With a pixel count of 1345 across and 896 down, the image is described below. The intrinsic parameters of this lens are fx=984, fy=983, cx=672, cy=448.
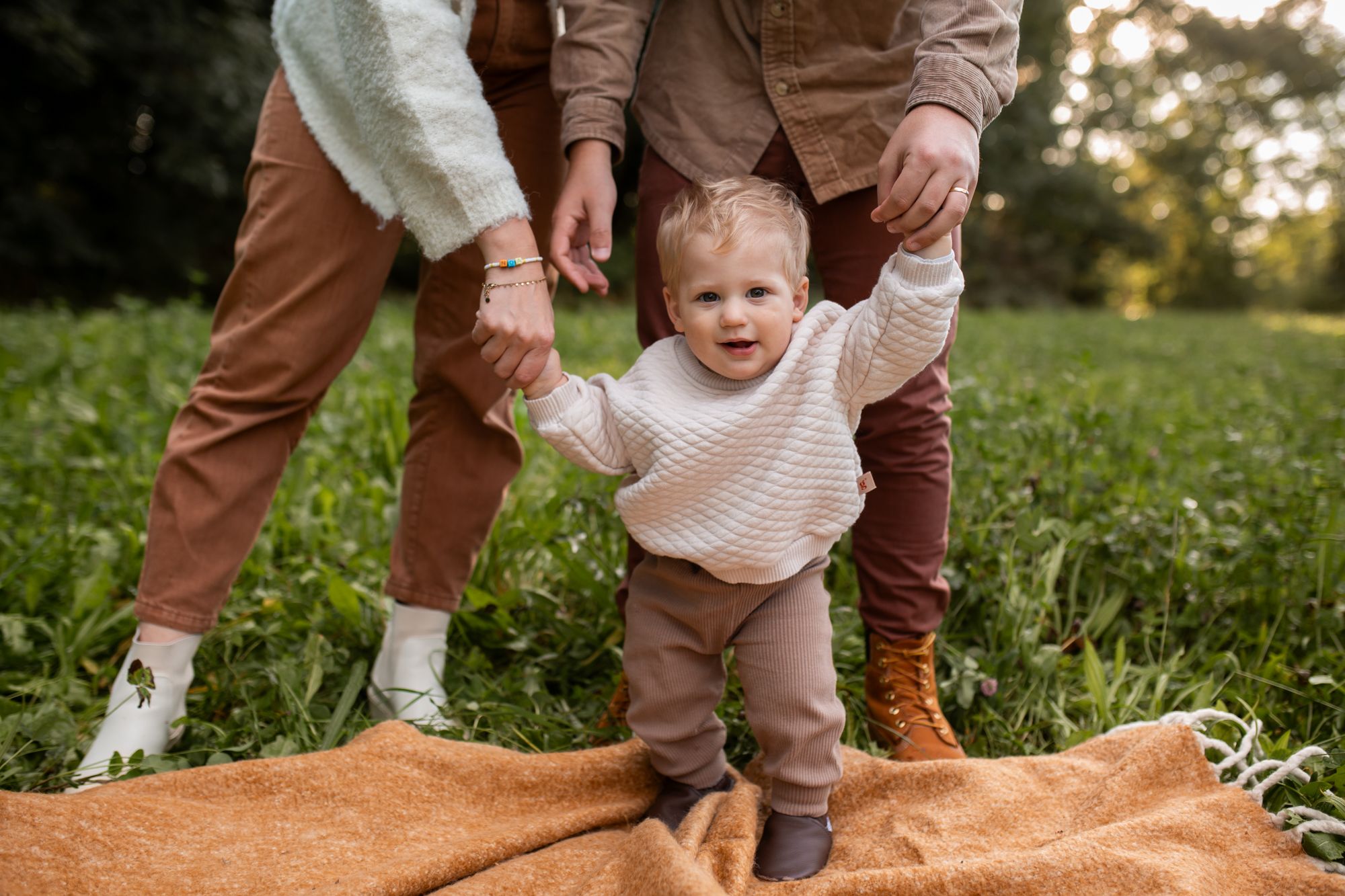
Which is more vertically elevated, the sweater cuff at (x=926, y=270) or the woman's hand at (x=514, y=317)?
the sweater cuff at (x=926, y=270)

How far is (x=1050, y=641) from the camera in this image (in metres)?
2.41

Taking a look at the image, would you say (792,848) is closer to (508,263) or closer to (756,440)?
(756,440)

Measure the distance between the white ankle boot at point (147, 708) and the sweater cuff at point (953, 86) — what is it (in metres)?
1.59

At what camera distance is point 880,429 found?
1.86m

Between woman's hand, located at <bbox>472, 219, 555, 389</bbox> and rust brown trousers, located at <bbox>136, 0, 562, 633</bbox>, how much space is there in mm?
424

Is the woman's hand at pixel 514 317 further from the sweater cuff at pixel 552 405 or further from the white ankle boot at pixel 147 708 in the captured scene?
the white ankle boot at pixel 147 708

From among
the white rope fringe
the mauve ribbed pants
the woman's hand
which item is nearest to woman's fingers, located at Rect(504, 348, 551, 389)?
the woman's hand

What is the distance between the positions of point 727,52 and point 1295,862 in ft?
5.37

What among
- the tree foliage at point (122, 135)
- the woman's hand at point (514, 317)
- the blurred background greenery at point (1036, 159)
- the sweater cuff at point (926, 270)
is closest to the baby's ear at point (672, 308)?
the woman's hand at point (514, 317)

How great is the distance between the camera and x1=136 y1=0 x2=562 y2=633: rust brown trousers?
179 centimetres

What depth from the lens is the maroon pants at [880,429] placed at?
1.81 metres

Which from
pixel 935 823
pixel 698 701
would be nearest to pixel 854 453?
pixel 698 701

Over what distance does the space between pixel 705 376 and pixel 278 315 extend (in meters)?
A: 0.81

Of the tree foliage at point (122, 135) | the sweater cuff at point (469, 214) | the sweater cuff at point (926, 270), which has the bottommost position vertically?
the sweater cuff at point (926, 270)
